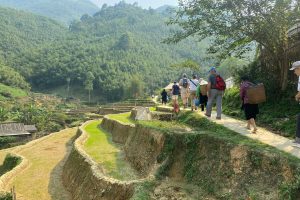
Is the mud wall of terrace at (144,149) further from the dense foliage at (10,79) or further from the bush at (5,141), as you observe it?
Answer: the dense foliage at (10,79)

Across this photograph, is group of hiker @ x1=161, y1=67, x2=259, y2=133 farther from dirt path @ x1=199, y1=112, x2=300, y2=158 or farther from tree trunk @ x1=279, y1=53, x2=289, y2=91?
tree trunk @ x1=279, y1=53, x2=289, y2=91

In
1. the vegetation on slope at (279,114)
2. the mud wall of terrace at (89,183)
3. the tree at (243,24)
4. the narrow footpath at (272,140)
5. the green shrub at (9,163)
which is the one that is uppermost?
the tree at (243,24)

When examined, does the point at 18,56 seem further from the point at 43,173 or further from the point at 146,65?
the point at 43,173

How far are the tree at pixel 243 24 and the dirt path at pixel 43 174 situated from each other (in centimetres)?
983

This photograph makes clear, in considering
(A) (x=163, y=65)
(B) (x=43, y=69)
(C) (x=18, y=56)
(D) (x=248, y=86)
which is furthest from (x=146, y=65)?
(D) (x=248, y=86)

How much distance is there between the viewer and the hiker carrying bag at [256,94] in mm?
11891

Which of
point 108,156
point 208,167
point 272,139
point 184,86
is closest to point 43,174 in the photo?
point 108,156

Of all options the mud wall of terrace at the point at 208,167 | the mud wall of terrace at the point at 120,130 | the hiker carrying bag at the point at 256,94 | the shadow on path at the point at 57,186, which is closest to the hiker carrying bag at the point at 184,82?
the mud wall of terrace at the point at 120,130

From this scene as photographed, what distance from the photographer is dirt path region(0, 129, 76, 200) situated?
1709 centimetres

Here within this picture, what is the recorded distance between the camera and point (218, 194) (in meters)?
9.05

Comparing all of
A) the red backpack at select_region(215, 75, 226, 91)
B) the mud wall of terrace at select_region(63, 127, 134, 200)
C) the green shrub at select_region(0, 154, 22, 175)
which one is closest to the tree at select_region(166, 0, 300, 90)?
the red backpack at select_region(215, 75, 226, 91)

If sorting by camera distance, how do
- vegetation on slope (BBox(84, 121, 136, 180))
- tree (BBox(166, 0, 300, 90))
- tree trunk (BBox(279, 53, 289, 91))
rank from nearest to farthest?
vegetation on slope (BBox(84, 121, 136, 180)) < tree (BBox(166, 0, 300, 90)) < tree trunk (BBox(279, 53, 289, 91))

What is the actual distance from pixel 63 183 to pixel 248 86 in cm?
1096

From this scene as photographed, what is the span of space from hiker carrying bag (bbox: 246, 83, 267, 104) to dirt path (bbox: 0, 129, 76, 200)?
369 inches
